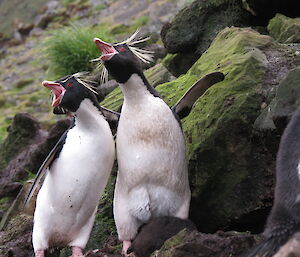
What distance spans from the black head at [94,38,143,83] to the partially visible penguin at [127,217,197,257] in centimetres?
86

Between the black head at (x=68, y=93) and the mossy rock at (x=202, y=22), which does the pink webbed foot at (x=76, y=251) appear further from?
the mossy rock at (x=202, y=22)

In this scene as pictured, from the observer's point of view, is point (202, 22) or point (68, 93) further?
point (202, 22)

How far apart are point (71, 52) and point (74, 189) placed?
4872 mm

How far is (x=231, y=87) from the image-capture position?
3768 millimetres

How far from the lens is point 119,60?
3.44m

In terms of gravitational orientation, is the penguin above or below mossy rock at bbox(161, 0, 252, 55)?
above

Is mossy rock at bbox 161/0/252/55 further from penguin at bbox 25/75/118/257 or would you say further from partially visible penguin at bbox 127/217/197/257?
partially visible penguin at bbox 127/217/197/257

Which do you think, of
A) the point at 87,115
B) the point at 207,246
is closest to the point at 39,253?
the point at 87,115

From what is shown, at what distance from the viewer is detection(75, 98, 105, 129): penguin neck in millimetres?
3547

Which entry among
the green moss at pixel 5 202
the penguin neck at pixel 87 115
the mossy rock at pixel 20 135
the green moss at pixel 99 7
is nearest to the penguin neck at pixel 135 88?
the penguin neck at pixel 87 115

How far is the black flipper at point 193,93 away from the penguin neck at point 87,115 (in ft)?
1.69

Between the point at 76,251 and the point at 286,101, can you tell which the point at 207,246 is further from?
the point at 76,251

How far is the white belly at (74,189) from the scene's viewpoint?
3488 mm

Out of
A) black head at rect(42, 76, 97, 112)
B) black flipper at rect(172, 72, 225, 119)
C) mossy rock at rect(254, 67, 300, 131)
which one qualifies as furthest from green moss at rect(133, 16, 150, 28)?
mossy rock at rect(254, 67, 300, 131)
